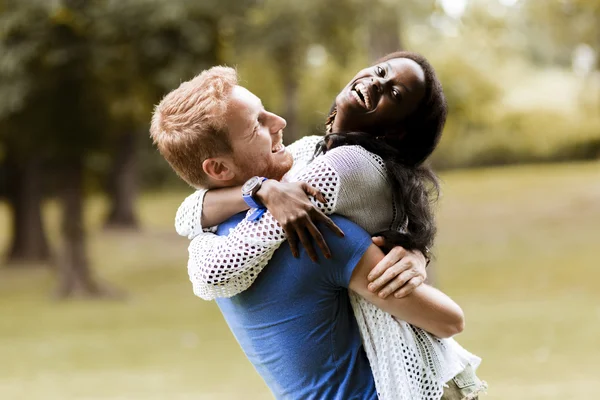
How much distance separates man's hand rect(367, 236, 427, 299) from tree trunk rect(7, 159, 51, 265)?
17.5 metres

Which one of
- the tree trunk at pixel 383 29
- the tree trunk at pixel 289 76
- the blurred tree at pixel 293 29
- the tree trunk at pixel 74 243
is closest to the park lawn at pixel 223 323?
the tree trunk at pixel 74 243

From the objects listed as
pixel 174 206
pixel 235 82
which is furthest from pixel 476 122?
pixel 235 82

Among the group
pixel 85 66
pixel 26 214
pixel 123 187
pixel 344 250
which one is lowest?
pixel 344 250

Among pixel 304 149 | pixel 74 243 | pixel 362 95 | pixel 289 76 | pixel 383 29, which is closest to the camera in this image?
pixel 362 95

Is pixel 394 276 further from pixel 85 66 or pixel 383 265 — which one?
pixel 85 66

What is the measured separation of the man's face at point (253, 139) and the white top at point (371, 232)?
15 centimetres

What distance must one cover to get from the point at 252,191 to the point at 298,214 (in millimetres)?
159

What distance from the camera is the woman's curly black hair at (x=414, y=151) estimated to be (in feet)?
6.12

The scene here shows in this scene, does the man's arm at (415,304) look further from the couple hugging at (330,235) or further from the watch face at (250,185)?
the watch face at (250,185)

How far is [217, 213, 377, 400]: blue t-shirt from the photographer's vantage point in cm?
176

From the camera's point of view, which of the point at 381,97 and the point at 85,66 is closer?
the point at 381,97

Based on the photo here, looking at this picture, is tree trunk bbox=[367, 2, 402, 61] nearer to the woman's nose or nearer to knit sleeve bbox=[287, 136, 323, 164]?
knit sleeve bbox=[287, 136, 323, 164]

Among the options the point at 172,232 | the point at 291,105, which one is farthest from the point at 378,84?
the point at 172,232

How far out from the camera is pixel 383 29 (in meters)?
10.2
